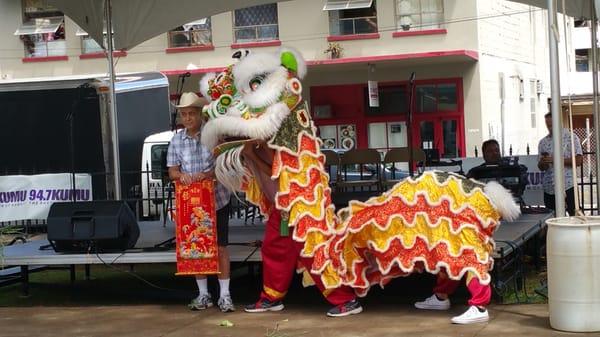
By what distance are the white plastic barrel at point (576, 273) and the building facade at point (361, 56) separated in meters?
20.2

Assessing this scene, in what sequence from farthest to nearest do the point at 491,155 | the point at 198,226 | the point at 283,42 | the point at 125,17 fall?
the point at 283,42 < the point at 491,155 < the point at 125,17 < the point at 198,226

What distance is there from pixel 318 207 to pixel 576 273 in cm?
207

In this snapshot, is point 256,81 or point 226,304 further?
point 226,304

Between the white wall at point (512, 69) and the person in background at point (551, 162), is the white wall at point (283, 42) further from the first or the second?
the person in background at point (551, 162)

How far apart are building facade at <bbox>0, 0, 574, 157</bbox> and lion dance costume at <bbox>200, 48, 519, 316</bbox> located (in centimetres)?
1890

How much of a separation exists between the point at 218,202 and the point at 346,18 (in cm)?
2002

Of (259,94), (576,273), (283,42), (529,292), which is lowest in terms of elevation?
(529,292)

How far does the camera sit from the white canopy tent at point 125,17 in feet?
30.5

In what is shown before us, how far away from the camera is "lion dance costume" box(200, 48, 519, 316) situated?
22.3 ft

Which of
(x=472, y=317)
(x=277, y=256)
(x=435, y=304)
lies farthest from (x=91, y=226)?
(x=472, y=317)

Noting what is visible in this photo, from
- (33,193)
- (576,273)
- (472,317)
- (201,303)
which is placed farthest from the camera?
(33,193)

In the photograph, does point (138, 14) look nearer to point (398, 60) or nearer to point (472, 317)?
point (472, 317)

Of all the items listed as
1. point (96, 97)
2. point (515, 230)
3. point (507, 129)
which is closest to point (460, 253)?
point (515, 230)

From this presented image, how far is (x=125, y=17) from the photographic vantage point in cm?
1001
